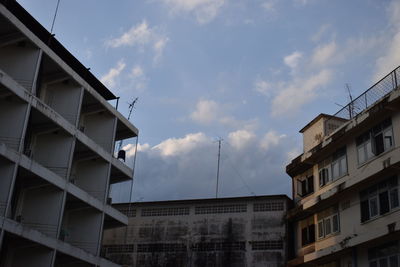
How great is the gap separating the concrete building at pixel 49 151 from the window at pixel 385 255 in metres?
13.4

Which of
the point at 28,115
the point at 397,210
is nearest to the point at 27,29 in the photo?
the point at 28,115

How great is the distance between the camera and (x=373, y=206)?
80.9 ft

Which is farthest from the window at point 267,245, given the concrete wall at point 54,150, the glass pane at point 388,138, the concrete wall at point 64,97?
the concrete wall at point 64,97

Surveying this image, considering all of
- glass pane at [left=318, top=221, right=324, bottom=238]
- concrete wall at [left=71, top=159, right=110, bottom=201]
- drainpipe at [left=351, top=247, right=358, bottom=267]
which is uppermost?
concrete wall at [left=71, top=159, right=110, bottom=201]

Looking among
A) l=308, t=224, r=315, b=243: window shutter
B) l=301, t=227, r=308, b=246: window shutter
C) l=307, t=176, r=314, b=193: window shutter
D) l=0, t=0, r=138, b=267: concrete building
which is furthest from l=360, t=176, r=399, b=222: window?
l=0, t=0, r=138, b=267: concrete building

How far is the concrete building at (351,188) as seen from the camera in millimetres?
23672

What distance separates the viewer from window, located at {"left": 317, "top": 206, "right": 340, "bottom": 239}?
27291 millimetres

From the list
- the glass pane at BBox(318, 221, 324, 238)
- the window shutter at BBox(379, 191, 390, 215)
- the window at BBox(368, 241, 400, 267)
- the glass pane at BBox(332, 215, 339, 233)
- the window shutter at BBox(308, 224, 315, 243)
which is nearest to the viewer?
the window at BBox(368, 241, 400, 267)

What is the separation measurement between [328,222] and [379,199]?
413cm

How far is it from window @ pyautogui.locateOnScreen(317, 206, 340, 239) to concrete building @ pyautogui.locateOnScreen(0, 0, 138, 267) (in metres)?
11.0

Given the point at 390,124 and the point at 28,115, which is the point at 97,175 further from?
the point at 390,124

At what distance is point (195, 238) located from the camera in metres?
32.8

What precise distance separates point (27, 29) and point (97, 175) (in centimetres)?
934

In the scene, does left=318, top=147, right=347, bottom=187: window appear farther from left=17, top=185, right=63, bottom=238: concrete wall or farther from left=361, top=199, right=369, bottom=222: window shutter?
left=17, top=185, right=63, bottom=238: concrete wall
